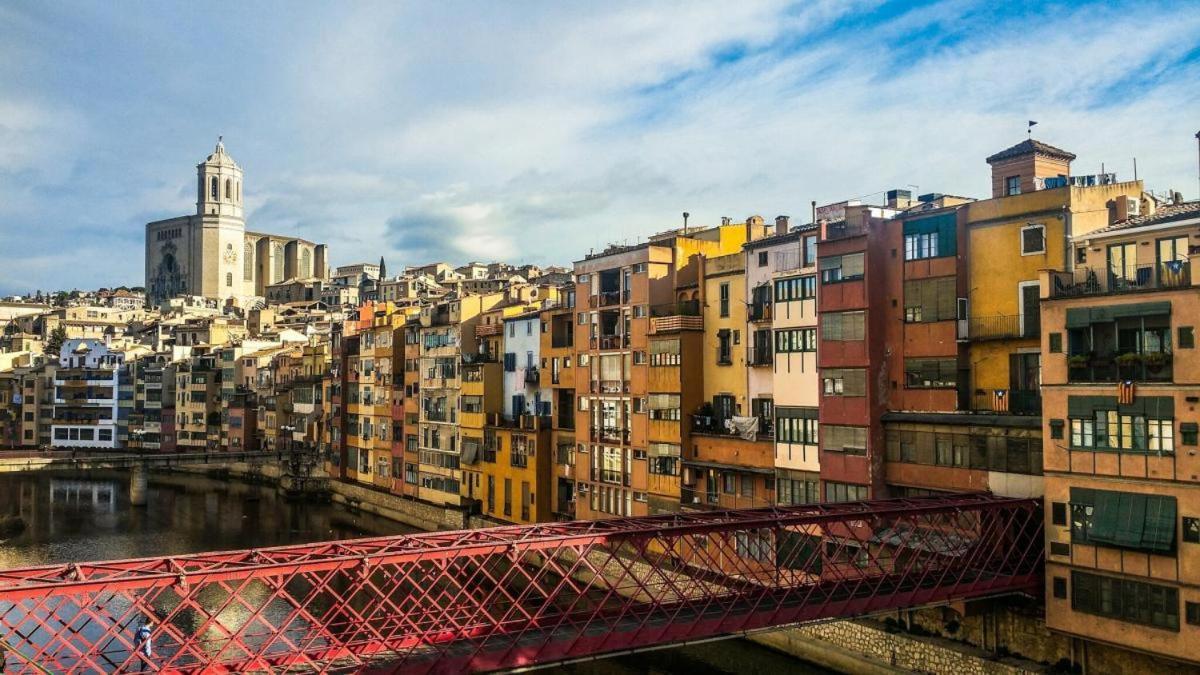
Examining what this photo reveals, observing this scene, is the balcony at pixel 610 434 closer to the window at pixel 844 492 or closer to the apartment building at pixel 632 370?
the apartment building at pixel 632 370

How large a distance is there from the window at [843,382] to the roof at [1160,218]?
9814mm

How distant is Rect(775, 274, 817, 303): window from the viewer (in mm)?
41781

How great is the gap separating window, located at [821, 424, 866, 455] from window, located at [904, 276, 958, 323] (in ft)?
16.1

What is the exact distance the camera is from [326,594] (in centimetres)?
5303

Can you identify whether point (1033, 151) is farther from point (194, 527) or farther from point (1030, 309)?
point (194, 527)

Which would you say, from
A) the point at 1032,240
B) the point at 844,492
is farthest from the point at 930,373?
the point at 1032,240

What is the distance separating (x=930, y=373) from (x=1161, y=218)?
9679mm

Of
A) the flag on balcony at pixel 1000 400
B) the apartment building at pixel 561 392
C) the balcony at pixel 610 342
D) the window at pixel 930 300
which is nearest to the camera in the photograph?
the flag on balcony at pixel 1000 400

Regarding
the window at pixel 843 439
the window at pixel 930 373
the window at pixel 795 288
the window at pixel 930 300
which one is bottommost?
the window at pixel 843 439

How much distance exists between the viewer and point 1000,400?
35750mm

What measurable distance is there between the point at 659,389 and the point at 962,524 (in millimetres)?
17683

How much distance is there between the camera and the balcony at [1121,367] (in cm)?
2825

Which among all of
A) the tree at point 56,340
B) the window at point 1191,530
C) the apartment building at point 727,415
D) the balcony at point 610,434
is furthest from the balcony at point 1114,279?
the tree at point 56,340

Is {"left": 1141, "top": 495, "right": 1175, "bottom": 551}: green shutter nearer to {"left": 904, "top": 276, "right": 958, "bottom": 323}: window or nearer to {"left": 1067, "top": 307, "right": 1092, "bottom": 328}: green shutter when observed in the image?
{"left": 1067, "top": 307, "right": 1092, "bottom": 328}: green shutter
